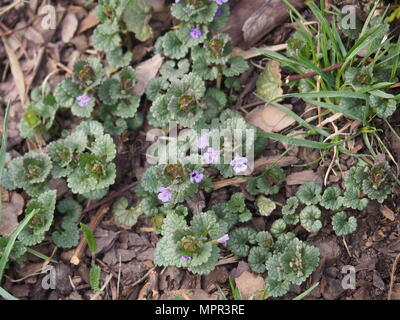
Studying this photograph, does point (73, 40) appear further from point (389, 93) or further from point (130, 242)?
point (389, 93)

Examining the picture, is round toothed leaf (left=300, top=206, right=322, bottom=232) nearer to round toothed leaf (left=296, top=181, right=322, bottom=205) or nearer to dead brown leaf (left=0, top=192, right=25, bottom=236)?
round toothed leaf (left=296, top=181, right=322, bottom=205)

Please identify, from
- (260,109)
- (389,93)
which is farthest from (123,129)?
(389,93)

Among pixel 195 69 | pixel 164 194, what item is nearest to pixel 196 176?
pixel 164 194

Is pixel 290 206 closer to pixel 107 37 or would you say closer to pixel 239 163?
pixel 239 163

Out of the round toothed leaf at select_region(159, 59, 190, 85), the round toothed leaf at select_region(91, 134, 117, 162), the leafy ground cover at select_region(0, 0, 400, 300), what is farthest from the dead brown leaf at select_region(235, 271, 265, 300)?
the round toothed leaf at select_region(159, 59, 190, 85)

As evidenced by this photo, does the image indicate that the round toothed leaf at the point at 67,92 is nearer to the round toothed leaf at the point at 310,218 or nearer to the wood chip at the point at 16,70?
the wood chip at the point at 16,70

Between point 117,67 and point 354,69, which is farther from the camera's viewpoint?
point 117,67

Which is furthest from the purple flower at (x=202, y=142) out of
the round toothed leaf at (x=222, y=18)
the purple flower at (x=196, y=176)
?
the round toothed leaf at (x=222, y=18)
